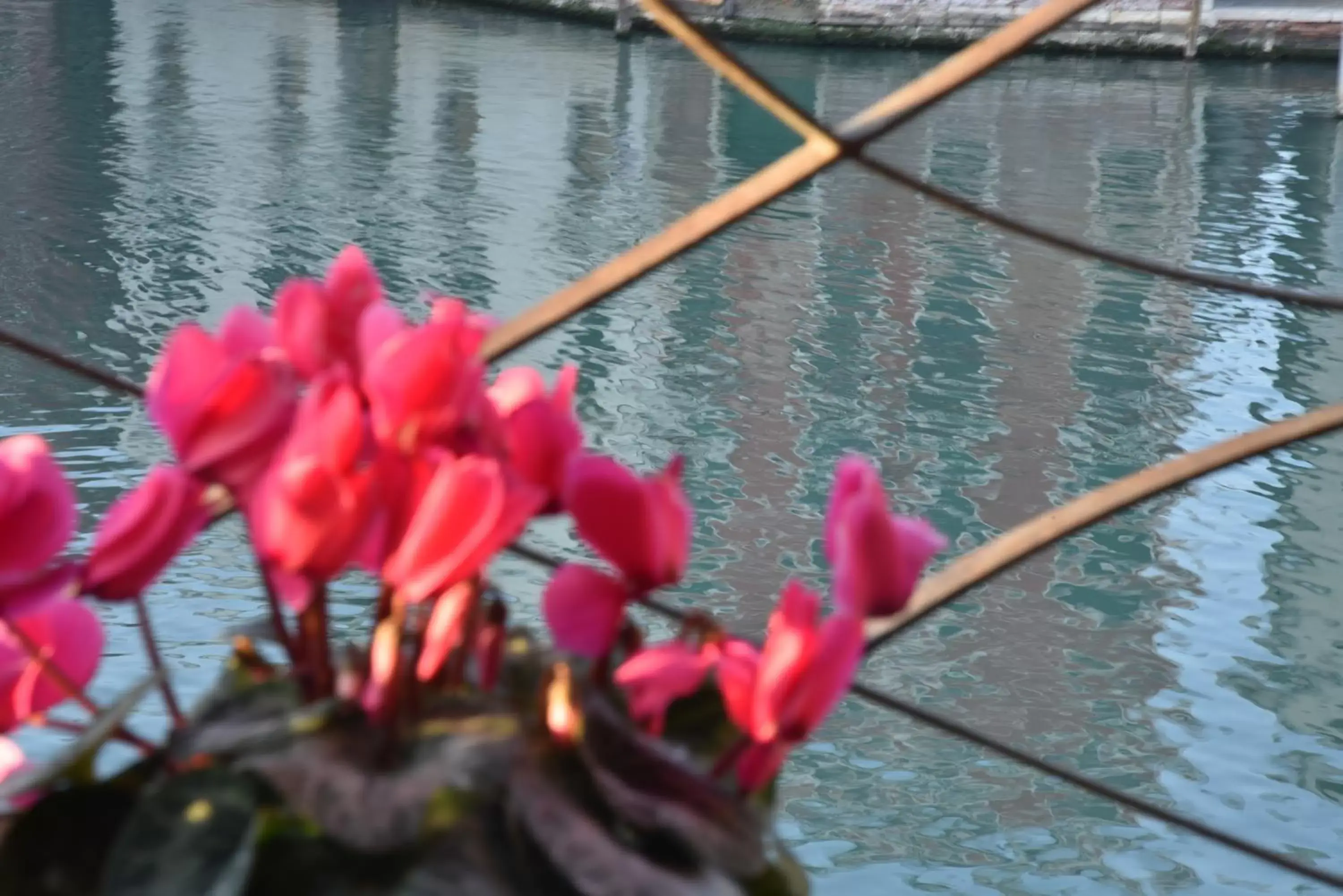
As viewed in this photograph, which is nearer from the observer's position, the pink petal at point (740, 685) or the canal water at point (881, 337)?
the pink petal at point (740, 685)

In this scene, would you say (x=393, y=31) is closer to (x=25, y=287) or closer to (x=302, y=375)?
(x=25, y=287)

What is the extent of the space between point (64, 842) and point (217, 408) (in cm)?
8

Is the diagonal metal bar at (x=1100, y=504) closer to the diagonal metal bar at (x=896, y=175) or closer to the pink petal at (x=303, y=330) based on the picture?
the diagonal metal bar at (x=896, y=175)

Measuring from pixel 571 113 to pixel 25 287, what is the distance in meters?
2.79

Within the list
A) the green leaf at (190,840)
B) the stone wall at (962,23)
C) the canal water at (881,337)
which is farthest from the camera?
the stone wall at (962,23)

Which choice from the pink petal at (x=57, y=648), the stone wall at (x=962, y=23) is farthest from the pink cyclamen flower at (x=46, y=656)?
the stone wall at (x=962, y=23)

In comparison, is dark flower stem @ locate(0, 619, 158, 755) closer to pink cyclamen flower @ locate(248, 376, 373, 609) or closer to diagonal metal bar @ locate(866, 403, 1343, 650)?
pink cyclamen flower @ locate(248, 376, 373, 609)

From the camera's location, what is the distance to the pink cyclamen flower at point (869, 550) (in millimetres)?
303

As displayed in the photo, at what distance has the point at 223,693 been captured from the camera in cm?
32

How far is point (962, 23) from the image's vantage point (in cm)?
924

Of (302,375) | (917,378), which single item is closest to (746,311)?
(917,378)

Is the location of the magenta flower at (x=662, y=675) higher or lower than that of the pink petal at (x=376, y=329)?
lower

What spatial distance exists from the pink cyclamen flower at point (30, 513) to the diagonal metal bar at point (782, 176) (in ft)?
0.32

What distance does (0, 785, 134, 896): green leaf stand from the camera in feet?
0.90
